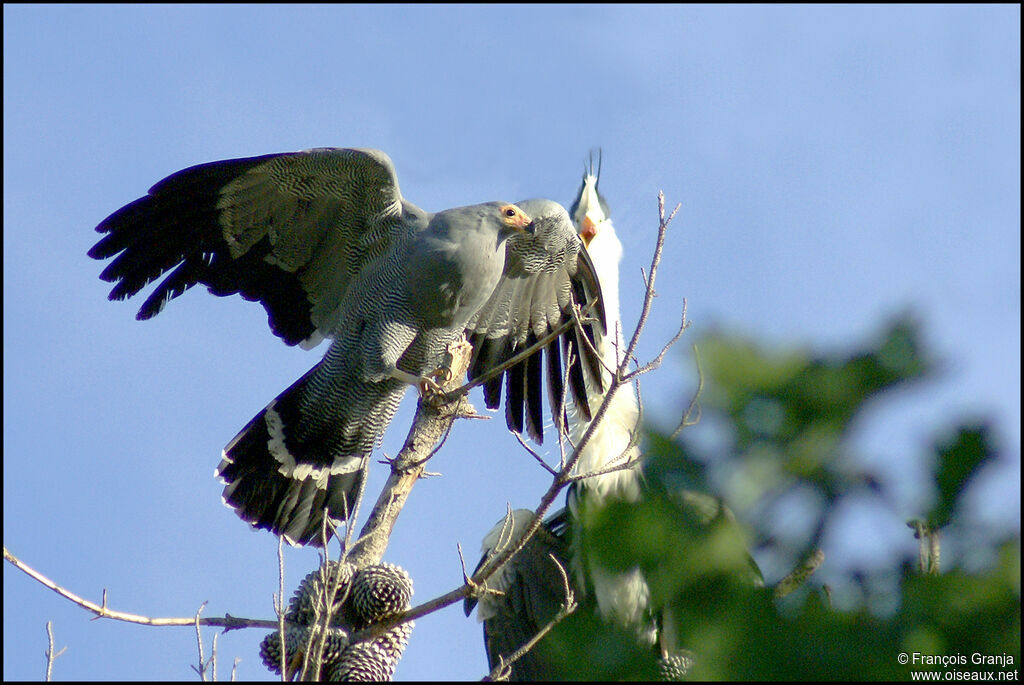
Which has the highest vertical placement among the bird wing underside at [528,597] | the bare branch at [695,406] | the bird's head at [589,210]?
the bird's head at [589,210]

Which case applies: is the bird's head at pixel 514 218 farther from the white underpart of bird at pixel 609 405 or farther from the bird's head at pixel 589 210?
the bird's head at pixel 589 210

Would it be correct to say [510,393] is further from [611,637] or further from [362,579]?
[611,637]

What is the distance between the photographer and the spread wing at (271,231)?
4711 millimetres

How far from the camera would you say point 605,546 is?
114cm

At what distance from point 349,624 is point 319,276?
7.52 ft

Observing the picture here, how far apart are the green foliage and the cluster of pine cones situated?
203 cm

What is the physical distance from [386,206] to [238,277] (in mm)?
827

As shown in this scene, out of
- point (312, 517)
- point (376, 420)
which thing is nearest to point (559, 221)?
point (376, 420)

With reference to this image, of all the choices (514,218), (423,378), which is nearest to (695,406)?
(423,378)

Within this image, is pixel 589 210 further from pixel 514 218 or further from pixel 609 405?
pixel 609 405

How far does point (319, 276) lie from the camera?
5086 millimetres

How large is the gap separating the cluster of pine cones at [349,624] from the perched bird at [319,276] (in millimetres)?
1270

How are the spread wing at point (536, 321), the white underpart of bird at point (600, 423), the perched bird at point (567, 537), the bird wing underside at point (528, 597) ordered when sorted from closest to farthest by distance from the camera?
the perched bird at point (567, 537) < the white underpart of bird at point (600, 423) < the bird wing underside at point (528, 597) < the spread wing at point (536, 321)

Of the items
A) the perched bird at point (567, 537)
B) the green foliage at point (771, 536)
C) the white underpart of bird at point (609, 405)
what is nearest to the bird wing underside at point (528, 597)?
the perched bird at point (567, 537)
